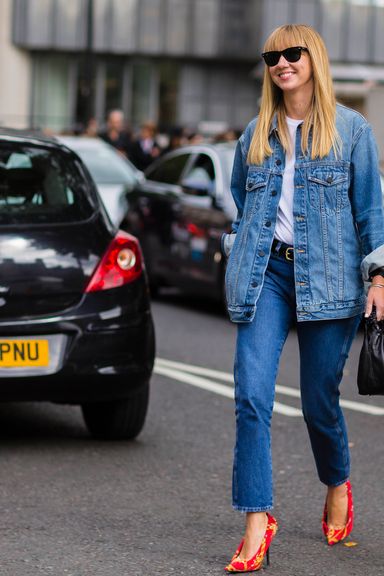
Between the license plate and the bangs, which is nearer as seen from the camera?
the bangs

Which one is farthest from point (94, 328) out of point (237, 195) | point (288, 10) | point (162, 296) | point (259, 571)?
point (288, 10)

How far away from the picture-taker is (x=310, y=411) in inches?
187

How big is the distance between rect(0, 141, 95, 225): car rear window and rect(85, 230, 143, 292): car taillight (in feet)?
0.73

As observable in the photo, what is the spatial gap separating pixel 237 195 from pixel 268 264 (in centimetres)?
36

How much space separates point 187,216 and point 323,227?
796cm

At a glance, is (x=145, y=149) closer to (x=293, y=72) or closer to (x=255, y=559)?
(x=293, y=72)

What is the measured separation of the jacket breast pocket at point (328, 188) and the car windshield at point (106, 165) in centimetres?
1150

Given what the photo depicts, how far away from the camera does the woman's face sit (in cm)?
458

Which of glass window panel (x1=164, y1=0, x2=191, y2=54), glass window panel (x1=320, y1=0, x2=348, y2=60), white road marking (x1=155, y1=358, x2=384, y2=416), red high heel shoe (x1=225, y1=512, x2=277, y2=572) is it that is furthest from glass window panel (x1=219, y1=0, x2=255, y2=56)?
red high heel shoe (x1=225, y1=512, x2=277, y2=572)

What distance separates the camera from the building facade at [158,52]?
42125 mm

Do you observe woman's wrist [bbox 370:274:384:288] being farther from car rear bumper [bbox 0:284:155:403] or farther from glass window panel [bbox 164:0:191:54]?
glass window panel [bbox 164:0:191:54]

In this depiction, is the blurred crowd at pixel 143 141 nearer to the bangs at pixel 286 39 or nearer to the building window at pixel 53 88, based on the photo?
the bangs at pixel 286 39

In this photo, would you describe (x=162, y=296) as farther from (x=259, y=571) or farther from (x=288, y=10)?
(x=288, y=10)

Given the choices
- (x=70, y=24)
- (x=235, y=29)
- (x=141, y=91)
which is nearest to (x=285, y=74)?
(x=235, y=29)
